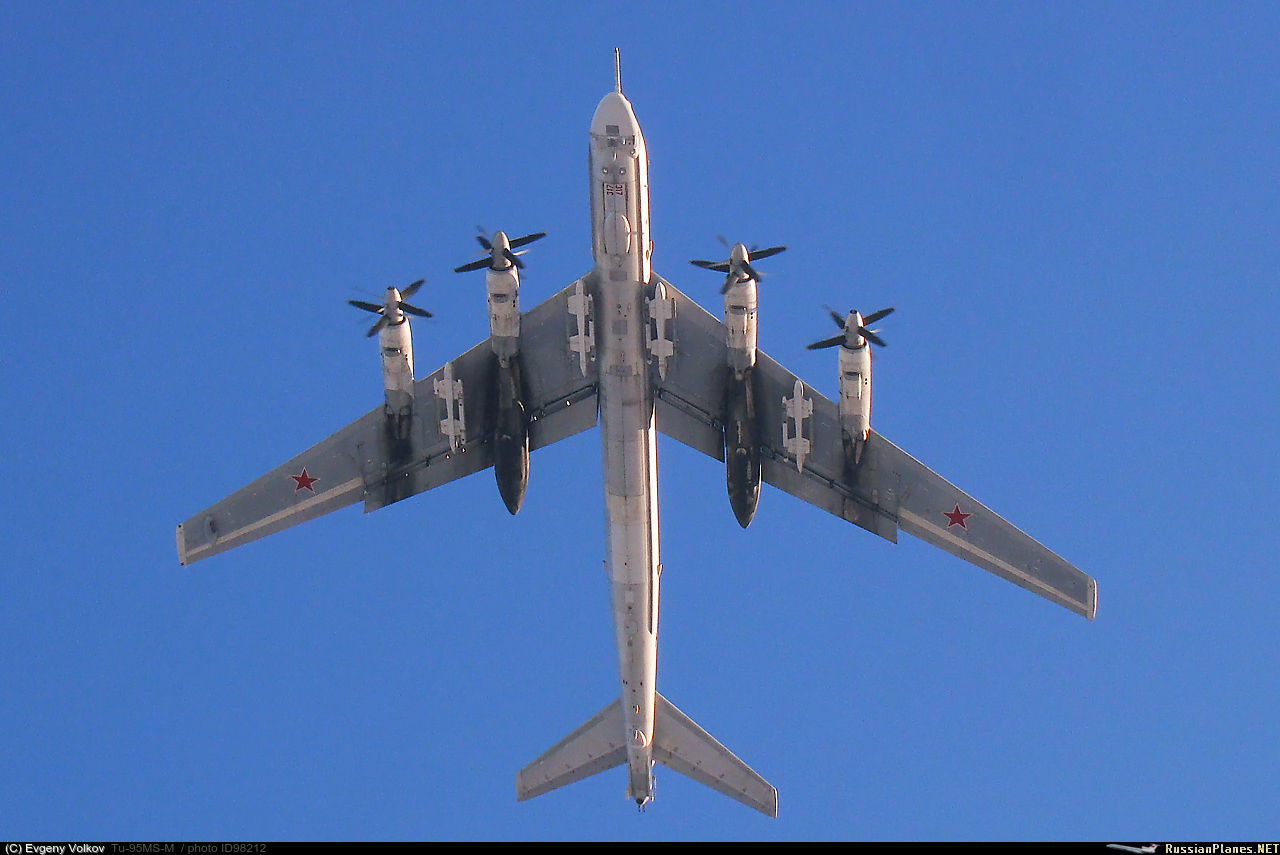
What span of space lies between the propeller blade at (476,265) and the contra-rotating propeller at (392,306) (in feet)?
3.95

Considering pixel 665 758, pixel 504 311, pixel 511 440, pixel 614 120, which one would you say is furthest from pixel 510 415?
pixel 665 758

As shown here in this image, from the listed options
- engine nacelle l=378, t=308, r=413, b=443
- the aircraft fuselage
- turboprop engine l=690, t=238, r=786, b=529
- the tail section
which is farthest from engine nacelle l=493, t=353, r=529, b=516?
the tail section

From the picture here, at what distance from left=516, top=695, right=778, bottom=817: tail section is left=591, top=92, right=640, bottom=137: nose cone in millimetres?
16531

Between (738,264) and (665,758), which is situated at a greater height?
(738,264)

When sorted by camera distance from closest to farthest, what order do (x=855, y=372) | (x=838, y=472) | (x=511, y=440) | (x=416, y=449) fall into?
(x=855, y=372), (x=511, y=440), (x=838, y=472), (x=416, y=449)

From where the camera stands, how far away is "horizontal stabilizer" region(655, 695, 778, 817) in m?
50.8

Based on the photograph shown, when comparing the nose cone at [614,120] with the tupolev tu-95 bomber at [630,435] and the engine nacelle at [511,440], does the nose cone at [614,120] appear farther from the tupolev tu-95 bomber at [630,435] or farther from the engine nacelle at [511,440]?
the engine nacelle at [511,440]

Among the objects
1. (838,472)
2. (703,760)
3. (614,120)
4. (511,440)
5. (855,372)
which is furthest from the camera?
(703,760)

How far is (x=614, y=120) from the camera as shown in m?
45.4

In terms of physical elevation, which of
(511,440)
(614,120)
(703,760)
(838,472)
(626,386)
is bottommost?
(703,760)

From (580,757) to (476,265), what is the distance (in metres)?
14.9

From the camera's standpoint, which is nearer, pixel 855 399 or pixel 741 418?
pixel 855 399

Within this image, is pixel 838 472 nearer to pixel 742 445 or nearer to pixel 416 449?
pixel 742 445
